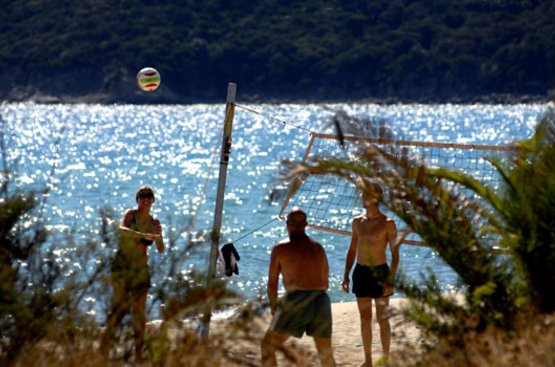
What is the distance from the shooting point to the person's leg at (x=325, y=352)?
6249 millimetres

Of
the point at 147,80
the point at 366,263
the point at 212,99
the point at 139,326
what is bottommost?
the point at 139,326

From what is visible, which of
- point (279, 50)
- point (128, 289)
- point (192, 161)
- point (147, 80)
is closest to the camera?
point (128, 289)

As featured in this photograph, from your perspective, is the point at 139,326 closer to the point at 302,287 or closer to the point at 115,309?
the point at 115,309

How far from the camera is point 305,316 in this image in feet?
20.9

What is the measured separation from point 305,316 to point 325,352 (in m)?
0.22

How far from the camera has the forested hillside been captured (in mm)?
108875

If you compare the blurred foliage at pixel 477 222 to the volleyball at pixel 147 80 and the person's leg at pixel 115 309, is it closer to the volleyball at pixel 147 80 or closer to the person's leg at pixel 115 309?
the person's leg at pixel 115 309

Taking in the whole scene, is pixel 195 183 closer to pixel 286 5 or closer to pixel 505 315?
pixel 505 315

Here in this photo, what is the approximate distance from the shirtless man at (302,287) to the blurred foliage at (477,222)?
0.43 metres

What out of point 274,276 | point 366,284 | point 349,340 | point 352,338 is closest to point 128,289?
point 274,276

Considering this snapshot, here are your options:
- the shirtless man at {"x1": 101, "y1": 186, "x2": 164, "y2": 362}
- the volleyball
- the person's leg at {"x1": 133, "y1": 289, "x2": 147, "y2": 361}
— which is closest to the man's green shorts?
the shirtless man at {"x1": 101, "y1": 186, "x2": 164, "y2": 362}

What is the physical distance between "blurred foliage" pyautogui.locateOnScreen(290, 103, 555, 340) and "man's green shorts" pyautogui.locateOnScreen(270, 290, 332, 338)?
2.09 ft

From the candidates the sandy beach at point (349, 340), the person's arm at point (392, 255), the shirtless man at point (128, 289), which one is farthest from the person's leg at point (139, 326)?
the person's arm at point (392, 255)

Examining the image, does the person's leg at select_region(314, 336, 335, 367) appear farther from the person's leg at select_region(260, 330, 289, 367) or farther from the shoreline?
the person's leg at select_region(260, 330, 289, 367)
